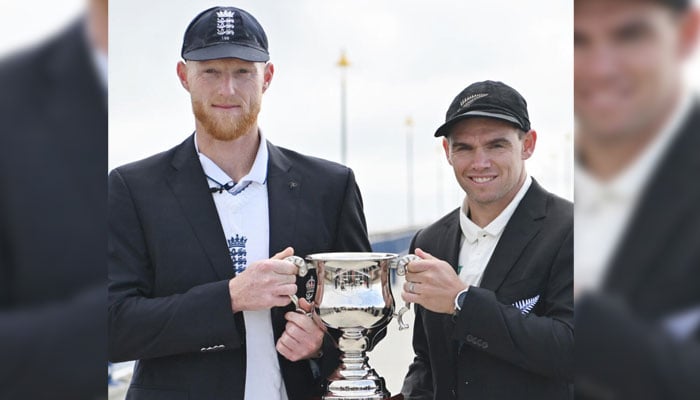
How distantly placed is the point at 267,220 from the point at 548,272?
901 mm

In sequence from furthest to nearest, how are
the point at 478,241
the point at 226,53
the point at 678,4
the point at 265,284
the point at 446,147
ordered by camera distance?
the point at 446,147
the point at 478,241
the point at 226,53
the point at 265,284
the point at 678,4

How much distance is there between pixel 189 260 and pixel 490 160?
1020 millimetres

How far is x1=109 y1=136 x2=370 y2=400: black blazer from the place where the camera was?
2.49 meters

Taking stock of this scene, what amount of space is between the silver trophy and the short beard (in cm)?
49

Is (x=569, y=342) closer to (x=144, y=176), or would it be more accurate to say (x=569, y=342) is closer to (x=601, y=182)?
(x=601, y=182)

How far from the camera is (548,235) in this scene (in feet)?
8.61

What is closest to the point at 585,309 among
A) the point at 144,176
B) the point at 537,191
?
the point at 537,191

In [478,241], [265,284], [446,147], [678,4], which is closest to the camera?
[678,4]

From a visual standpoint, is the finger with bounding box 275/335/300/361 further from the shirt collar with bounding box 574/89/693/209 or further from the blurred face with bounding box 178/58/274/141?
the shirt collar with bounding box 574/89/693/209

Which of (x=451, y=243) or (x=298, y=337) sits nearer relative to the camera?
(x=298, y=337)

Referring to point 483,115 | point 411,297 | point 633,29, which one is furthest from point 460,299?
point 633,29

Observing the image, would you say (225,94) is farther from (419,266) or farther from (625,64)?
(625,64)

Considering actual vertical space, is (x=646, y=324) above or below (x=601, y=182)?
below

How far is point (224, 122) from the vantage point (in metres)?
2.69
